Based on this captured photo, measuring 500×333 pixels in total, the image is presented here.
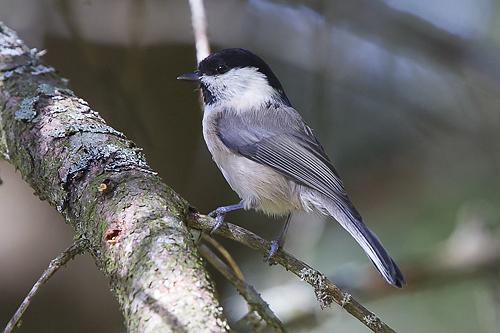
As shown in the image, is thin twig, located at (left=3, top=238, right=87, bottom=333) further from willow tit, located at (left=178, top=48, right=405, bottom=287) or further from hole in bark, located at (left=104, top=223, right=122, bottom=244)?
willow tit, located at (left=178, top=48, right=405, bottom=287)

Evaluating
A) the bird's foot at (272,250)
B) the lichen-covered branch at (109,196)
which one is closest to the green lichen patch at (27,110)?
the lichen-covered branch at (109,196)

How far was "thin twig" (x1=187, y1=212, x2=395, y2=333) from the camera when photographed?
4.64 feet

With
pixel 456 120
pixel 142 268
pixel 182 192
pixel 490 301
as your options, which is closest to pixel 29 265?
pixel 182 192

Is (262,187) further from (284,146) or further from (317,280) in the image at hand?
(317,280)

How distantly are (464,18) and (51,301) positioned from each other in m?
2.93

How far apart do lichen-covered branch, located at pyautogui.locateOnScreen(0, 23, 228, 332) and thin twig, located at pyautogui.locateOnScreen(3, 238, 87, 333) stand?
0.09ft

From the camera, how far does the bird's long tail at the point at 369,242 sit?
175cm

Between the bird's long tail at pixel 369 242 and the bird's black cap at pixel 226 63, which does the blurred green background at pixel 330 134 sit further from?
the bird's long tail at pixel 369 242

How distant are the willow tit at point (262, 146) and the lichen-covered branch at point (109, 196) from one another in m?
0.52

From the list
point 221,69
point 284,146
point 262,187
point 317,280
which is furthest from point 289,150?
point 317,280

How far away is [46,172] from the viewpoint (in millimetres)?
1608

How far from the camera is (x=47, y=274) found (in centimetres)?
127

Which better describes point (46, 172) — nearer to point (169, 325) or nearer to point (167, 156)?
point (169, 325)

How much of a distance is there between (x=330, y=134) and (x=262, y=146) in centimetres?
118
